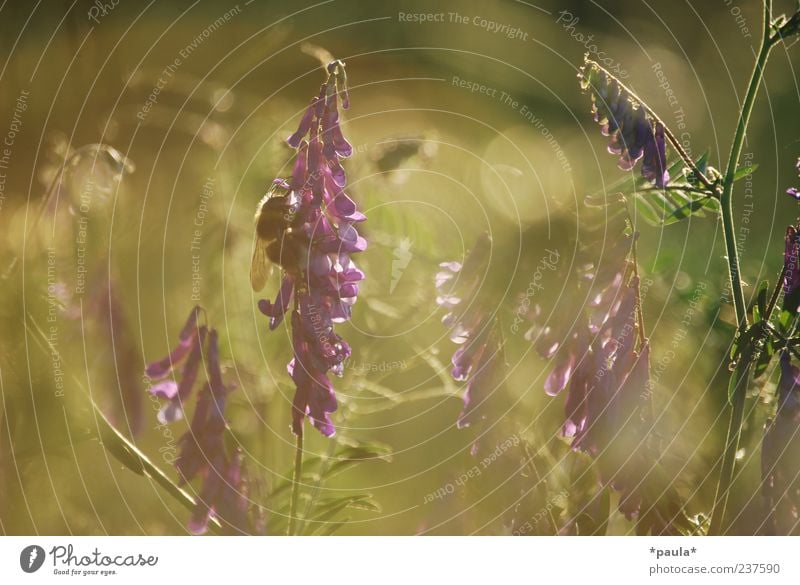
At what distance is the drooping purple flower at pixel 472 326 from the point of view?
668 mm

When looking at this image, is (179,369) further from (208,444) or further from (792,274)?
(792,274)

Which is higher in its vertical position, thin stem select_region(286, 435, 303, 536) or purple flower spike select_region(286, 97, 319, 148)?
purple flower spike select_region(286, 97, 319, 148)

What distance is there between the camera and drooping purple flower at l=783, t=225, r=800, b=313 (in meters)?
0.65

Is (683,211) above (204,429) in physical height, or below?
above

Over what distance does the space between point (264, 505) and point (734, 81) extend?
0.76 metres

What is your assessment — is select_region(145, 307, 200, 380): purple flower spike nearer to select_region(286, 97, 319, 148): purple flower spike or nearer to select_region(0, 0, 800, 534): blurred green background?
select_region(0, 0, 800, 534): blurred green background

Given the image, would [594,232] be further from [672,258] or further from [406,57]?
[406,57]

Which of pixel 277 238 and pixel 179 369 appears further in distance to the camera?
pixel 179 369
